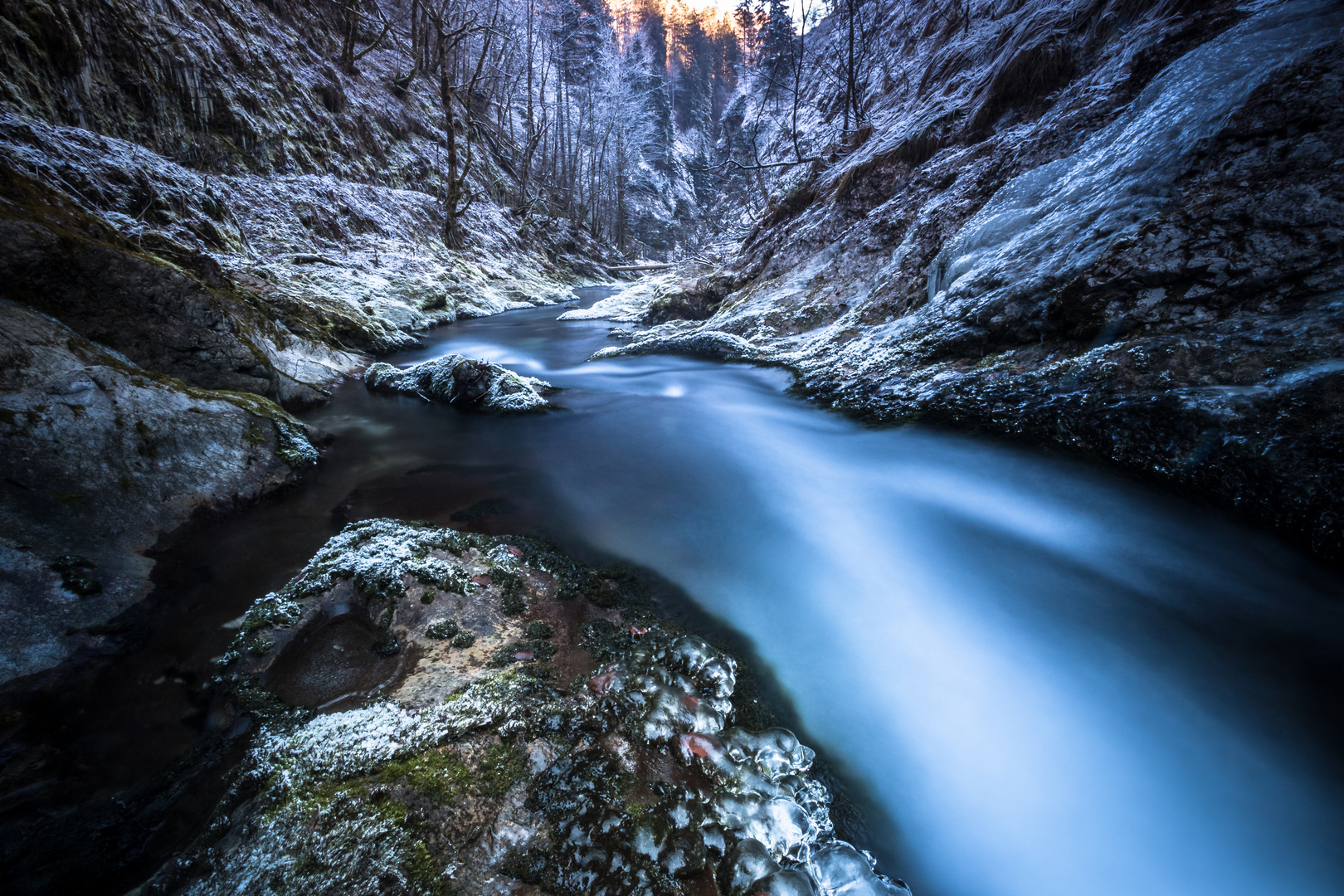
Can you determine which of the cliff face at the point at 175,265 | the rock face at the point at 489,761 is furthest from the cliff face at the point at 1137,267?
the cliff face at the point at 175,265

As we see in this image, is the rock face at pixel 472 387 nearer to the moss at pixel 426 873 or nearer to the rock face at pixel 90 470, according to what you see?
the rock face at pixel 90 470

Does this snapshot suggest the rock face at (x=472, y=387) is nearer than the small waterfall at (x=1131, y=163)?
No

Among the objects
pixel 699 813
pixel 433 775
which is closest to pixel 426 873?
pixel 433 775

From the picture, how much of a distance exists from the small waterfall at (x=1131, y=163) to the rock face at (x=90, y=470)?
5528 millimetres

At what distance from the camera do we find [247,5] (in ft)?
39.1

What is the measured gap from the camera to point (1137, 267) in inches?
115

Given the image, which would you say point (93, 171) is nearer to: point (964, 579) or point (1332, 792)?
point (964, 579)

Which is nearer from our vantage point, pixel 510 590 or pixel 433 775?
pixel 433 775

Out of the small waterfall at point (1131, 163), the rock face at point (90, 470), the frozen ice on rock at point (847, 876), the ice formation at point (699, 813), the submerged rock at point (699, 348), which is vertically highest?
the small waterfall at point (1131, 163)

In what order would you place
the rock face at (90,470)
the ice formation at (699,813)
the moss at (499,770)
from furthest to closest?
the rock face at (90,470)
the moss at (499,770)
the ice formation at (699,813)

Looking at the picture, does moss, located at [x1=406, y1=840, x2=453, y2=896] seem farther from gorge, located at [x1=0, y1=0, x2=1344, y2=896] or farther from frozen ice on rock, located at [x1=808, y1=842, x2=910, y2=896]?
frozen ice on rock, located at [x1=808, y1=842, x2=910, y2=896]

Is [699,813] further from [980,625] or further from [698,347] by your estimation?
[698,347]

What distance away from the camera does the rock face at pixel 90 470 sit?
177 centimetres

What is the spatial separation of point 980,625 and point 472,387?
15.6 feet
